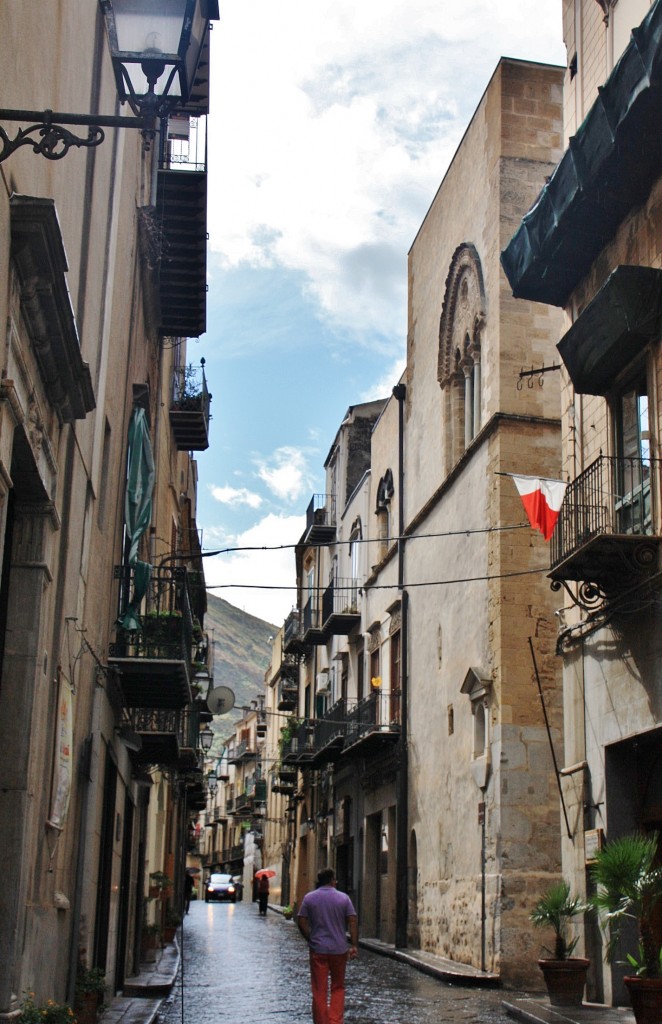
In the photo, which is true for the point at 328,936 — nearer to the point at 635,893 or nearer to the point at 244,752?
the point at 635,893

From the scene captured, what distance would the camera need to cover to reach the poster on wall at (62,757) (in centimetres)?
945

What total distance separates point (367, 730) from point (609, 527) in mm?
16505

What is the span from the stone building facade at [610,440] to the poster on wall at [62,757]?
506 centimetres

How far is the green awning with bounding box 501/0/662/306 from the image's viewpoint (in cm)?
1213

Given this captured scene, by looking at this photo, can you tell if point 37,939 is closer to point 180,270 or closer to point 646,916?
point 646,916

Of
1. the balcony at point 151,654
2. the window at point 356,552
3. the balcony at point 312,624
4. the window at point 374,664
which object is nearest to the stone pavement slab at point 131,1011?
the balcony at point 151,654

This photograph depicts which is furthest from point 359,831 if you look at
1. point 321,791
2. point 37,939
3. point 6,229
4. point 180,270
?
point 6,229

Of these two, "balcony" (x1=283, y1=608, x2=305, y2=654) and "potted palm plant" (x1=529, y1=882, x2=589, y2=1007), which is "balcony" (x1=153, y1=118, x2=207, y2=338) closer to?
"potted palm plant" (x1=529, y1=882, x2=589, y2=1007)

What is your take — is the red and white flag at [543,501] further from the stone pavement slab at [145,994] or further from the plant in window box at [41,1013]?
the plant in window box at [41,1013]

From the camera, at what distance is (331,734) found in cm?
3331

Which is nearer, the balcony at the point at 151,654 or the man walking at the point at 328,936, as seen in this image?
the man walking at the point at 328,936

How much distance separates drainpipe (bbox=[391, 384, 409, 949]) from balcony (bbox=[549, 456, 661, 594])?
985 cm

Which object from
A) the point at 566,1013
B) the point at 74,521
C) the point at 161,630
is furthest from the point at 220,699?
the point at 74,521

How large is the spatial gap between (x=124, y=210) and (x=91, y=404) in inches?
205
